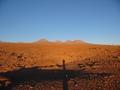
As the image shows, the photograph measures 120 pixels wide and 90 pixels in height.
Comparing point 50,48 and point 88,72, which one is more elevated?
point 50,48

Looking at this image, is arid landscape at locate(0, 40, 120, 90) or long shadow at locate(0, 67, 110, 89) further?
long shadow at locate(0, 67, 110, 89)

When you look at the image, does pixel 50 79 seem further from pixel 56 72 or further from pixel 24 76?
pixel 24 76

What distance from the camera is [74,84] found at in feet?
34.1

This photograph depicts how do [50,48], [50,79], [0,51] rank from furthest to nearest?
[50,48] < [0,51] < [50,79]

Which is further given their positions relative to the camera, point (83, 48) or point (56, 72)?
point (83, 48)

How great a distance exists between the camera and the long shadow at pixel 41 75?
38.1 ft

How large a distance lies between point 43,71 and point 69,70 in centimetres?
166

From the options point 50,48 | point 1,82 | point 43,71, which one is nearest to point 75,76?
point 43,71

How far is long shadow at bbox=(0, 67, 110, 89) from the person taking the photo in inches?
457

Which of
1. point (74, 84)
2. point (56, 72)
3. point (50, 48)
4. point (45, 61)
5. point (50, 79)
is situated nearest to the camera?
point (74, 84)

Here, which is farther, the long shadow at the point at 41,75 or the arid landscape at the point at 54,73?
the long shadow at the point at 41,75

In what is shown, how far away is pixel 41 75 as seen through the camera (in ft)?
41.5

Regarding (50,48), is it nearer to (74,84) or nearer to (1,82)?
(1,82)

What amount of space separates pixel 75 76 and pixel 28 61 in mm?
6529
